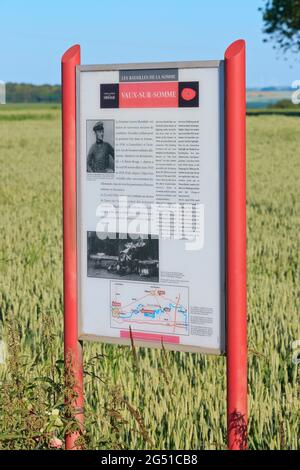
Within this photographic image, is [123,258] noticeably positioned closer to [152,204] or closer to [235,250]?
[152,204]

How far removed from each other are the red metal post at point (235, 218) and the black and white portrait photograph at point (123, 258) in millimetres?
378

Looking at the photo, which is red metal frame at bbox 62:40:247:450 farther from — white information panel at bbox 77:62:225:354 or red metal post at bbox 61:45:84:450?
red metal post at bbox 61:45:84:450

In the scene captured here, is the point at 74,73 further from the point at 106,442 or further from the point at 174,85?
the point at 106,442

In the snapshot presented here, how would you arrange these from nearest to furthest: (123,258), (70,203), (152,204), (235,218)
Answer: (235,218) → (152,204) → (123,258) → (70,203)

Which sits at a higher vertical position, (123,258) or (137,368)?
(123,258)

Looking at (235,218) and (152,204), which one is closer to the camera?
(235,218)

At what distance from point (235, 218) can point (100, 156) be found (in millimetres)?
757

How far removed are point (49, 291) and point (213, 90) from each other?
14.0 feet

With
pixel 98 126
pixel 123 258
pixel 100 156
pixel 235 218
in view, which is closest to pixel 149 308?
pixel 123 258

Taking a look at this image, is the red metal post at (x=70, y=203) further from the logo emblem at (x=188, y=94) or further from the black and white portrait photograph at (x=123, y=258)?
the logo emblem at (x=188, y=94)

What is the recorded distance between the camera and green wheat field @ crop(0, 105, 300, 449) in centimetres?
439

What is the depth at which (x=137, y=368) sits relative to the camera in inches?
173

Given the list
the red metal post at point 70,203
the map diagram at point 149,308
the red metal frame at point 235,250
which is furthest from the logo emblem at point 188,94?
the map diagram at point 149,308

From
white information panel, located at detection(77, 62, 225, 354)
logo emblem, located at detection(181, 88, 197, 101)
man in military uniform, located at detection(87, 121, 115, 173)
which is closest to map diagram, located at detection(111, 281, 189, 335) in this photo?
white information panel, located at detection(77, 62, 225, 354)
